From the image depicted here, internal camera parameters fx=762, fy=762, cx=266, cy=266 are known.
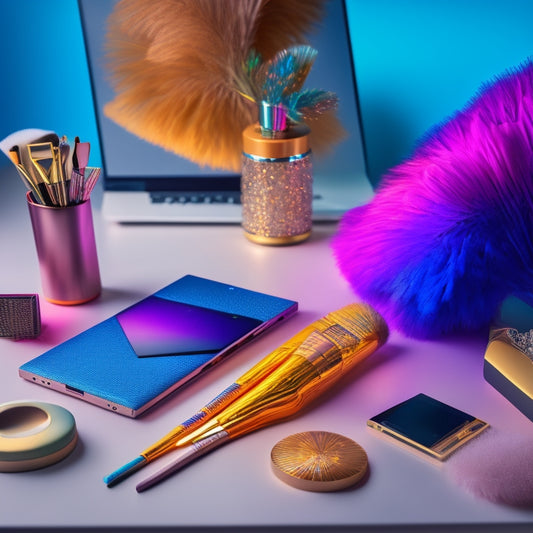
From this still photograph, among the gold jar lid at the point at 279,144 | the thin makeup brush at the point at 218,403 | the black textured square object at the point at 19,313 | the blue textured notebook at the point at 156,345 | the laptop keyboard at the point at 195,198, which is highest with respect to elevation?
the gold jar lid at the point at 279,144

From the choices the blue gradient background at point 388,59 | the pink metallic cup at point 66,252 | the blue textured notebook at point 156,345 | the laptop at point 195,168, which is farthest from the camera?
the blue gradient background at point 388,59

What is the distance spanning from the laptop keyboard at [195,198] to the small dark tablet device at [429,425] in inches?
18.2

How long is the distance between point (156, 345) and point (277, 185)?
0.28m

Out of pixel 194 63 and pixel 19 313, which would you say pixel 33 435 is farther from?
pixel 194 63

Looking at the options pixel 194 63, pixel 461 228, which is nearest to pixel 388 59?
pixel 194 63

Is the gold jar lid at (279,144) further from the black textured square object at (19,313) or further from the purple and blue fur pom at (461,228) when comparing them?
the black textured square object at (19,313)

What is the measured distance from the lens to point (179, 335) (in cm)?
68

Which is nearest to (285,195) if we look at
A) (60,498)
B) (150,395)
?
(150,395)

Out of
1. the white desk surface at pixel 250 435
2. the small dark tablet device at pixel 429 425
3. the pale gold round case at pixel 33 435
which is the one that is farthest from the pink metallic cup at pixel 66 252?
the small dark tablet device at pixel 429 425

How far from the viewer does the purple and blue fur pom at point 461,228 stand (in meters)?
0.64

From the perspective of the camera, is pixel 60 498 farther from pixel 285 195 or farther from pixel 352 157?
pixel 352 157

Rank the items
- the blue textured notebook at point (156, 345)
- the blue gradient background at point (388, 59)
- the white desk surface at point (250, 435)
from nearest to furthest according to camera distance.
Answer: the white desk surface at point (250, 435) < the blue textured notebook at point (156, 345) < the blue gradient background at point (388, 59)

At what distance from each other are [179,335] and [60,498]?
0.21 metres

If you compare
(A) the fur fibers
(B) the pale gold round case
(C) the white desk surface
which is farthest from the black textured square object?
(A) the fur fibers
